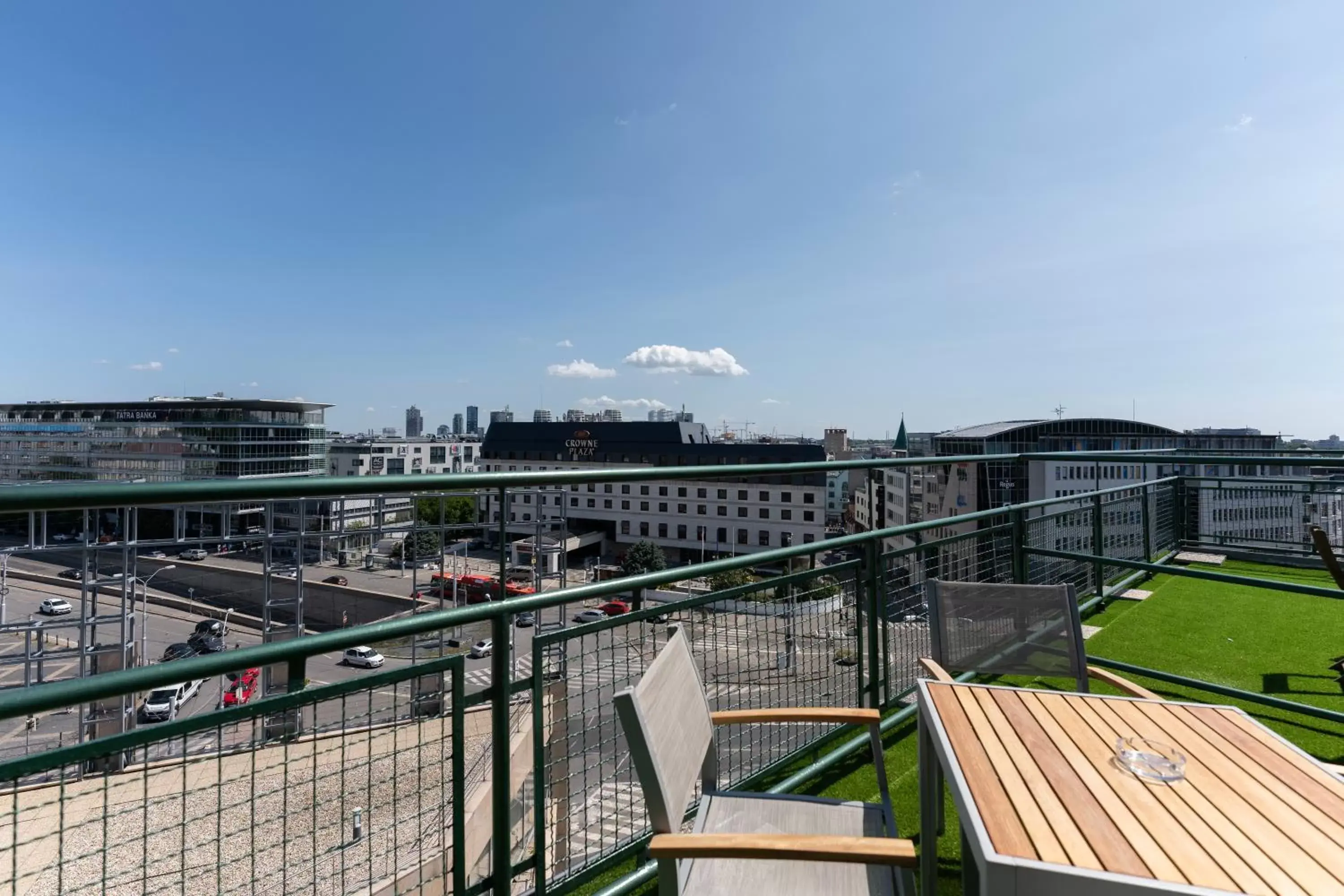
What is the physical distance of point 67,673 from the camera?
13891mm

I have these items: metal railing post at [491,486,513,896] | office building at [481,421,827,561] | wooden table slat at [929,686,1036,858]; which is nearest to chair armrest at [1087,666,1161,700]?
wooden table slat at [929,686,1036,858]

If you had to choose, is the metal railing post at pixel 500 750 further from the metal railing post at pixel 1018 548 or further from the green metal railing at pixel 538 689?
the metal railing post at pixel 1018 548

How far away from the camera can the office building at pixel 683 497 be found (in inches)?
1727

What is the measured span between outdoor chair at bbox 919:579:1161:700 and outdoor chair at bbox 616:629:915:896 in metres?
0.80

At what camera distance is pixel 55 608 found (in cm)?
1151

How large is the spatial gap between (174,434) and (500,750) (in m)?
64.8

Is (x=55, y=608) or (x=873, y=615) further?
(x=55, y=608)

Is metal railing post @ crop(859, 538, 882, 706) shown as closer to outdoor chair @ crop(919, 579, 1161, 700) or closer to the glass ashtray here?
outdoor chair @ crop(919, 579, 1161, 700)

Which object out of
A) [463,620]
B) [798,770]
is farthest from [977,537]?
[463,620]

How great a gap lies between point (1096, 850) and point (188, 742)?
6.19 ft

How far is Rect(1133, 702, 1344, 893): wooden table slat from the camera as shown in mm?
992

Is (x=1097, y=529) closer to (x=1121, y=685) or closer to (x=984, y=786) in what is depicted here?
(x=1121, y=685)

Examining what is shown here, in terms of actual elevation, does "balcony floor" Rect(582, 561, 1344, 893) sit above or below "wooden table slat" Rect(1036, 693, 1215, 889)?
below

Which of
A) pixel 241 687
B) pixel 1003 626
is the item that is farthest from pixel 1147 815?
pixel 241 687
